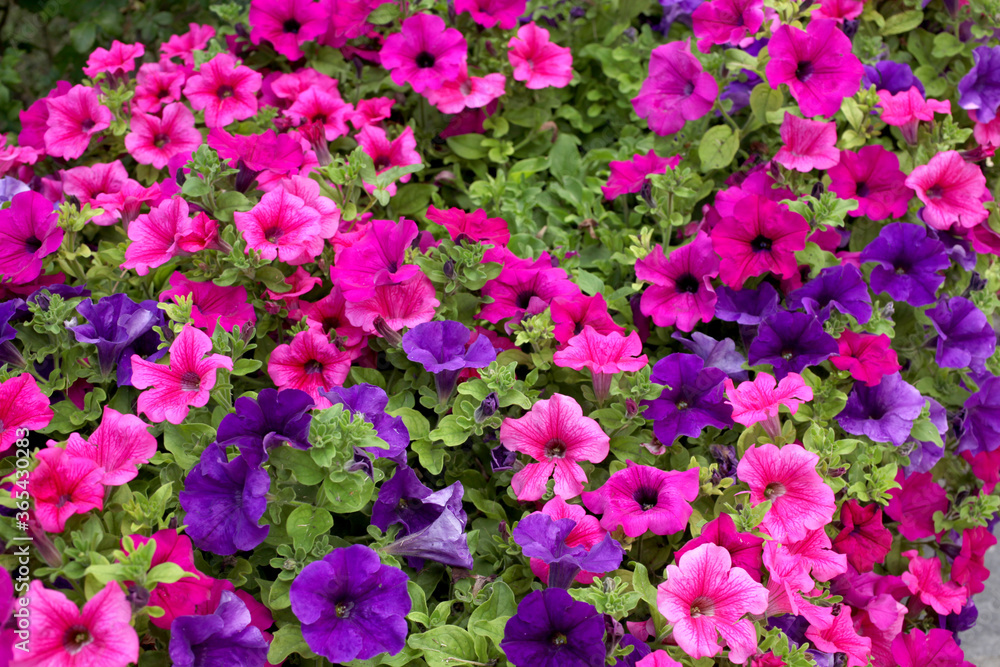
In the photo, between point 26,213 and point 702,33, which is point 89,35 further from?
point 702,33

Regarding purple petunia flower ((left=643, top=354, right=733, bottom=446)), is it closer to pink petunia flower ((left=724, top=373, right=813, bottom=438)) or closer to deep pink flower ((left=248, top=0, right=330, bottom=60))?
pink petunia flower ((left=724, top=373, right=813, bottom=438))

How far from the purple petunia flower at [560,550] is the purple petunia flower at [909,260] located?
38.8 inches

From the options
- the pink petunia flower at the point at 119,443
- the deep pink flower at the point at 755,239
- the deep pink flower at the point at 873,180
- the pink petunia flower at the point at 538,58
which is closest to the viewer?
the pink petunia flower at the point at 119,443

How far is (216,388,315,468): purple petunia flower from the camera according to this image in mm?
1315

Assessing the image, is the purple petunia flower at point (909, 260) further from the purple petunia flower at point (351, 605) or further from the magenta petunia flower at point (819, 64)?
the purple petunia flower at point (351, 605)

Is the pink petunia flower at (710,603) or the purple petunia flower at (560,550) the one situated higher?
the purple petunia flower at (560,550)

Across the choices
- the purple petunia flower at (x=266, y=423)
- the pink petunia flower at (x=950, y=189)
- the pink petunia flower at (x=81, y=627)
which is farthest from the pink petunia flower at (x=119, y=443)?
the pink petunia flower at (x=950, y=189)

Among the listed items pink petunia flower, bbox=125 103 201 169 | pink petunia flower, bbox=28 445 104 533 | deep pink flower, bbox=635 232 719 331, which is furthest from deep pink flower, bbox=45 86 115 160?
deep pink flower, bbox=635 232 719 331

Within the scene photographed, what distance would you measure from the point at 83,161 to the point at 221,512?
1405mm

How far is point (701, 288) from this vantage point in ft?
5.83

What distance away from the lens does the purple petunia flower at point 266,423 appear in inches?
51.8

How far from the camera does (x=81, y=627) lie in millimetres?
1119

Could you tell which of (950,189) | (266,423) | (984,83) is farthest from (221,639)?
(984,83)

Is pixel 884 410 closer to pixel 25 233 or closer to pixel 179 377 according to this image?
pixel 179 377
